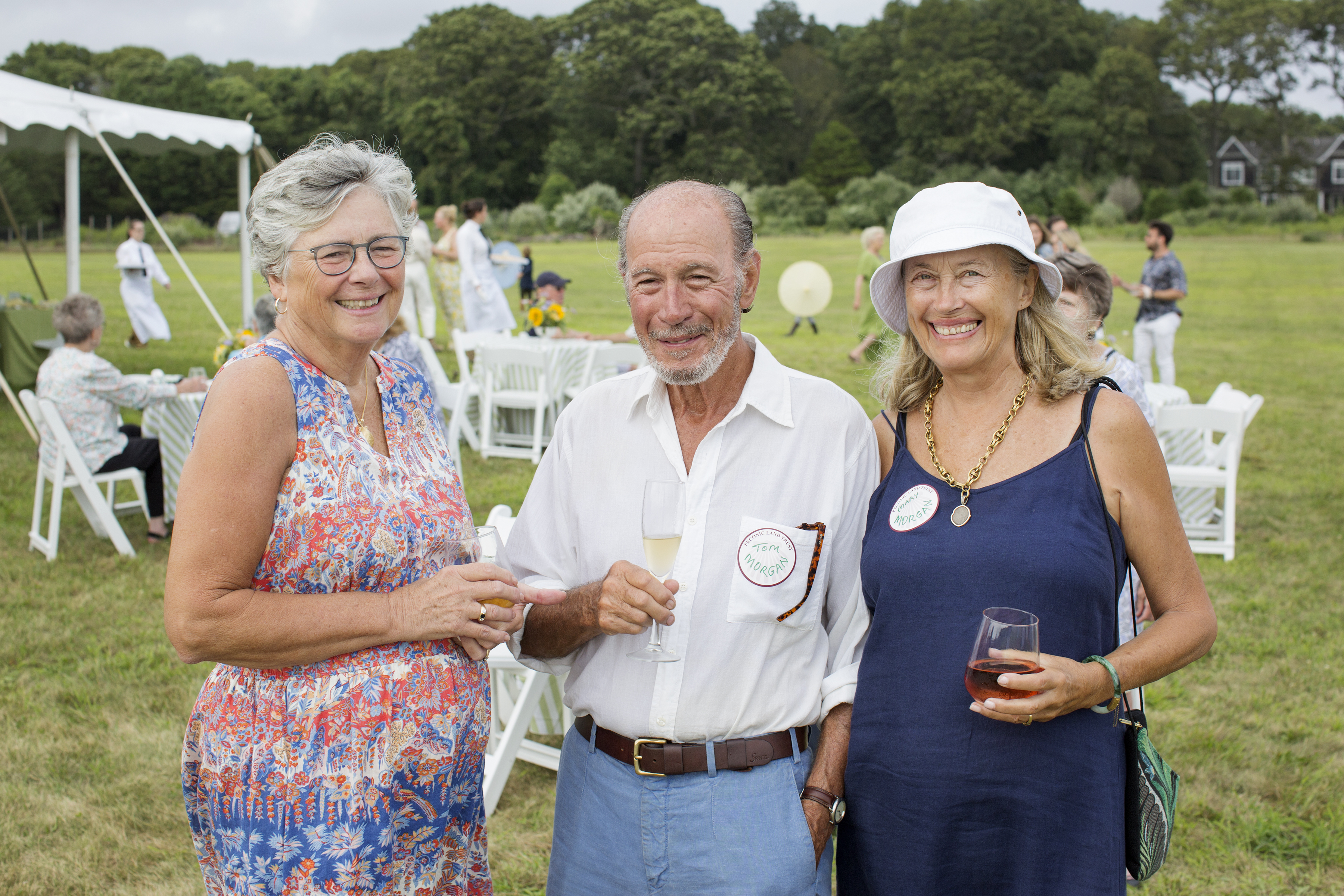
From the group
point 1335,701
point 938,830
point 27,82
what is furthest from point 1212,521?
point 27,82

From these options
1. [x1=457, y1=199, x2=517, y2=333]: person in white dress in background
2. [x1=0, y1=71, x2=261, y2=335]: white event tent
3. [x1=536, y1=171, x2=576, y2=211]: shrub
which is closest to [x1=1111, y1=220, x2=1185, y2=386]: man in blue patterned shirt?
[x1=457, y1=199, x2=517, y2=333]: person in white dress in background

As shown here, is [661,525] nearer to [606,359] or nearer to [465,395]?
[465,395]

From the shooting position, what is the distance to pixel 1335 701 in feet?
14.8

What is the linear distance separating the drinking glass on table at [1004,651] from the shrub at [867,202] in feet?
154

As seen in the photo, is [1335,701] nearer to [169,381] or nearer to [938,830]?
[938,830]

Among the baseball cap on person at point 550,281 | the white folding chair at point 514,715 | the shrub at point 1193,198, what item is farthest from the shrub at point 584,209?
the white folding chair at point 514,715

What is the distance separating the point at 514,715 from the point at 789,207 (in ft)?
175

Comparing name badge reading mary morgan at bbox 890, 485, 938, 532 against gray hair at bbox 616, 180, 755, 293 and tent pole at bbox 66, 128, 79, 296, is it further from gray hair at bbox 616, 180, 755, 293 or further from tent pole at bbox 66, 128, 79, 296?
tent pole at bbox 66, 128, 79, 296

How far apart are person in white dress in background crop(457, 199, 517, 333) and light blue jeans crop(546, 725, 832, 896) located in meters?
11.1

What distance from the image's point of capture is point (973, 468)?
1.91 m

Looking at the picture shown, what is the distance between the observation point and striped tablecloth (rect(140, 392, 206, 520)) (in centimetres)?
671

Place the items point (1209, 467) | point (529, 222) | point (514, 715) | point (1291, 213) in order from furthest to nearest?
point (529, 222)
point (1291, 213)
point (1209, 467)
point (514, 715)

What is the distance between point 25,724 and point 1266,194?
274 feet

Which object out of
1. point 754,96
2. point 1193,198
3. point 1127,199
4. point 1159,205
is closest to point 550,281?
point 1159,205
